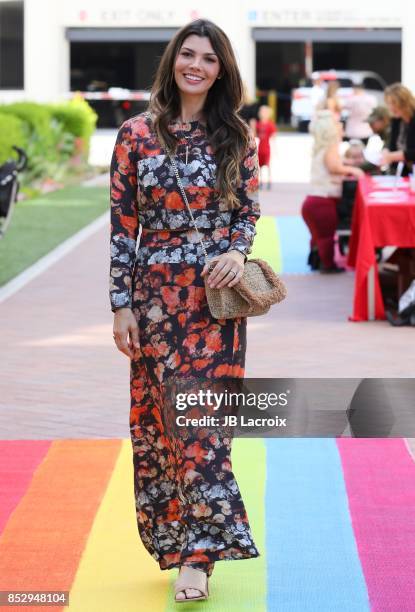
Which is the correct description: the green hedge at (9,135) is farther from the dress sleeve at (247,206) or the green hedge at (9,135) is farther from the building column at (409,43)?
the building column at (409,43)

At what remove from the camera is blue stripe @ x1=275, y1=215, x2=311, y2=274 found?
13797 millimetres

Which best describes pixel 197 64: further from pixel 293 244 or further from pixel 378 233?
pixel 293 244

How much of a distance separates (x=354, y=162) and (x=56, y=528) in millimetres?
9122

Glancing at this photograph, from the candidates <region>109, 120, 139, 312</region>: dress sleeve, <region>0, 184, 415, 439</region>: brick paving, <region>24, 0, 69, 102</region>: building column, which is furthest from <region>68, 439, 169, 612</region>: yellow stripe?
<region>24, 0, 69, 102</region>: building column

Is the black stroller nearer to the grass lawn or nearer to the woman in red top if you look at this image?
the grass lawn

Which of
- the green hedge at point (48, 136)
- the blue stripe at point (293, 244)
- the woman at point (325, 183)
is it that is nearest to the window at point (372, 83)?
the green hedge at point (48, 136)

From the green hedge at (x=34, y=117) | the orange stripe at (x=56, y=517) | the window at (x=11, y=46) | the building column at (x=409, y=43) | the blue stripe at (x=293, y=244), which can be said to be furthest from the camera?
the window at (x=11, y=46)

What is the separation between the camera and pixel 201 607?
4.55 meters

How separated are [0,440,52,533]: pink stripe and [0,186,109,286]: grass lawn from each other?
6.06m

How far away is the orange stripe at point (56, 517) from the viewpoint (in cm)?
495

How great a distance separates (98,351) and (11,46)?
41364mm

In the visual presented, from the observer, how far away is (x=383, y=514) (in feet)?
18.6

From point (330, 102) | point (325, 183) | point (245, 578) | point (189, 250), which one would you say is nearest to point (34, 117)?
point (330, 102)

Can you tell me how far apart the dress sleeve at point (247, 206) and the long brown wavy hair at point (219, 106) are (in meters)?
0.04
